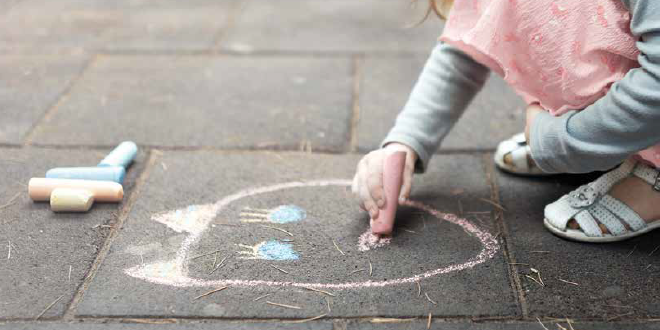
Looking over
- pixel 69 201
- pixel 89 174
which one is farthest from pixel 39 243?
pixel 89 174

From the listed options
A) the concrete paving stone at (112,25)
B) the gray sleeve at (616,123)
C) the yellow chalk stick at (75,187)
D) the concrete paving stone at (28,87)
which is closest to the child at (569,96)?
the gray sleeve at (616,123)

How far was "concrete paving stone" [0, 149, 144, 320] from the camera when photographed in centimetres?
126

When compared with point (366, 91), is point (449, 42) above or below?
above

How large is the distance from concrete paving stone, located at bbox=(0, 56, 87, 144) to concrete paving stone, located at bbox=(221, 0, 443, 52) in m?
0.55

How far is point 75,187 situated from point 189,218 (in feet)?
0.84

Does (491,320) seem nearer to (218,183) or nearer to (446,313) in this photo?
(446,313)

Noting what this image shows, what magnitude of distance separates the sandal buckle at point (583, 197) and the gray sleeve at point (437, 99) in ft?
1.01

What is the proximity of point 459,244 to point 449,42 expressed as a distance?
425 mm

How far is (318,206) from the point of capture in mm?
1580

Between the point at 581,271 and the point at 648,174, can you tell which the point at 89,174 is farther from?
the point at 648,174

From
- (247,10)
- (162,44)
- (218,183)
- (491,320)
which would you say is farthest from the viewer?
(247,10)

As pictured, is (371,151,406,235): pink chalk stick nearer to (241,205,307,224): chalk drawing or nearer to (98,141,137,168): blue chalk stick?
(241,205,307,224): chalk drawing

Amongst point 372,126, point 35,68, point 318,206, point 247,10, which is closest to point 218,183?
point 318,206

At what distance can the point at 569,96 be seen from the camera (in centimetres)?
139
